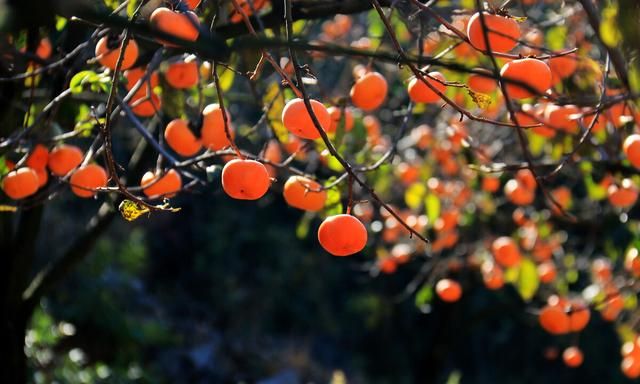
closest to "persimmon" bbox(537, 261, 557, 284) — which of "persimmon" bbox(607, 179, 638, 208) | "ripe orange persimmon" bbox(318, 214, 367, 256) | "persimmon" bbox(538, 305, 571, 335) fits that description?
Answer: "persimmon" bbox(538, 305, 571, 335)

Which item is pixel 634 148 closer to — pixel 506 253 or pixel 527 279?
pixel 527 279

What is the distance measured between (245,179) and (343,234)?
6.9 inches

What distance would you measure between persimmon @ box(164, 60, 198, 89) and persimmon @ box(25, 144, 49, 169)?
1.12 ft

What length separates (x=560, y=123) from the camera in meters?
1.67

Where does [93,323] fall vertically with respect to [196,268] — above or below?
above

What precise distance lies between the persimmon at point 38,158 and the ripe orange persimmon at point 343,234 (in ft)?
2.81

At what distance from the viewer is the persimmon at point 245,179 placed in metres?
1.12

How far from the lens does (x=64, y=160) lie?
5.55 feet

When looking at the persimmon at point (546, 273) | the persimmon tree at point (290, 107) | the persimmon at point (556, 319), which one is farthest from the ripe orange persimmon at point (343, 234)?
the persimmon at point (546, 273)

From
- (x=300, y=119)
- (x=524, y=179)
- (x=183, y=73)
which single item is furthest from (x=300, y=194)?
(x=524, y=179)

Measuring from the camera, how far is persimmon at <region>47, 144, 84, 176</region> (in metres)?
1.69

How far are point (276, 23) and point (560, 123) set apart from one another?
692 millimetres

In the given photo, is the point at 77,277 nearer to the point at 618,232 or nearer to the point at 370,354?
the point at 370,354

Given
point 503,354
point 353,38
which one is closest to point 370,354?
point 503,354
